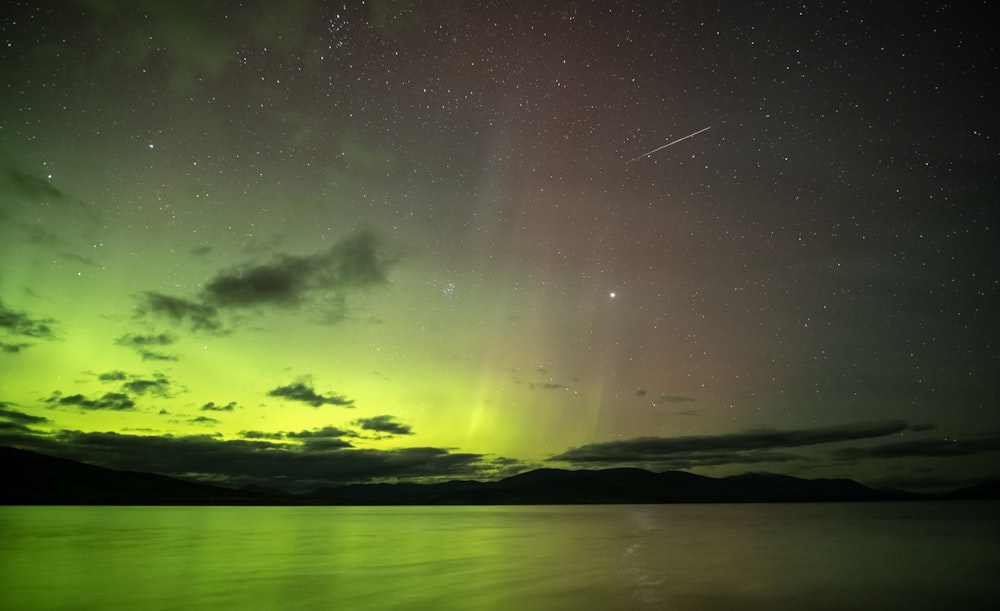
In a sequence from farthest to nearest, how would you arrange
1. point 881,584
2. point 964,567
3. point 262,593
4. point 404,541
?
1. point 404,541
2. point 964,567
3. point 881,584
4. point 262,593

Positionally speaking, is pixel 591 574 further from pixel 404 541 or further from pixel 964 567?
pixel 404 541

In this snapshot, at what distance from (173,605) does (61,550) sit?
2555cm

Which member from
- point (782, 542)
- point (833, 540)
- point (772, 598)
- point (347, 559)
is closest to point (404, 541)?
point (347, 559)

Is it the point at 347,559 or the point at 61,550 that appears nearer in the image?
the point at 347,559

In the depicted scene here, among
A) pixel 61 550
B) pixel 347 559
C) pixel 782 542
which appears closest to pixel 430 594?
pixel 347 559

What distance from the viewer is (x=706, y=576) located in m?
26.7

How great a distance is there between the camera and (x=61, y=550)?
3947cm

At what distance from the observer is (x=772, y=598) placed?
2148cm

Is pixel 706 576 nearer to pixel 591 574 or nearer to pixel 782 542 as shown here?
pixel 591 574

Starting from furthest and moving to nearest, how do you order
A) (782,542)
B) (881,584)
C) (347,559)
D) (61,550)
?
(782,542) < (61,550) < (347,559) < (881,584)

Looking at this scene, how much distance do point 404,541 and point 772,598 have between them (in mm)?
36443

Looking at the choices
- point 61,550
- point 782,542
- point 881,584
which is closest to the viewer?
point 881,584

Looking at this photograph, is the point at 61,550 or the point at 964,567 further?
the point at 61,550

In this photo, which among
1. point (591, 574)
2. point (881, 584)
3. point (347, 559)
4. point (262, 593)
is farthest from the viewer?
point (347, 559)
